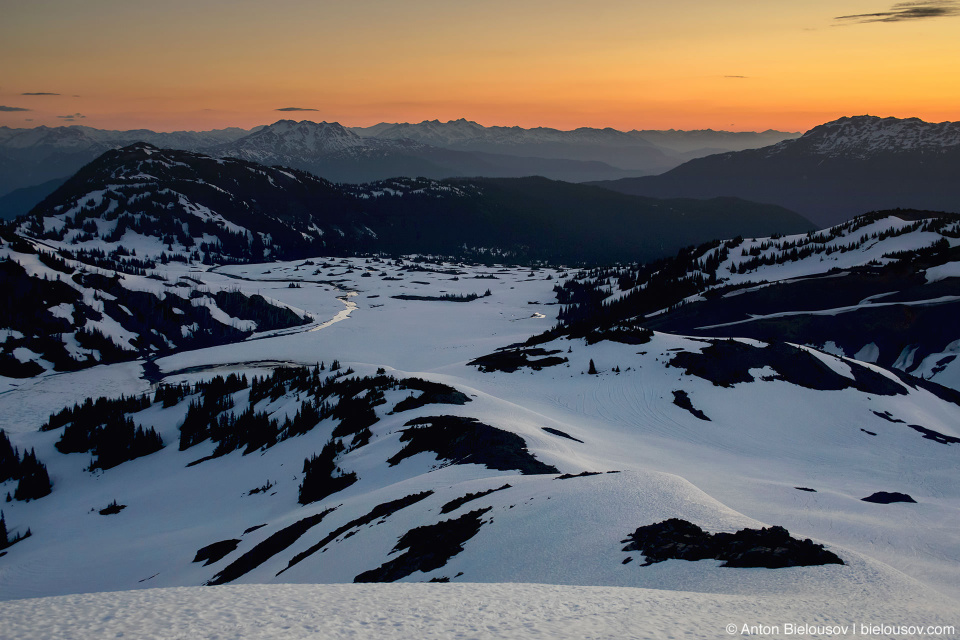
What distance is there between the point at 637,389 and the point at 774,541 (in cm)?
3958

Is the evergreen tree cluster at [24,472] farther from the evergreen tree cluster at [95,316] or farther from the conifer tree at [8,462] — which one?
the evergreen tree cluster at [95,316]

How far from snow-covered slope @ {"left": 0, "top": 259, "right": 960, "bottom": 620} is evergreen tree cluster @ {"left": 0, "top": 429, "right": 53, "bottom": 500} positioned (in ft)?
6.31

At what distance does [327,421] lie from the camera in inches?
2148

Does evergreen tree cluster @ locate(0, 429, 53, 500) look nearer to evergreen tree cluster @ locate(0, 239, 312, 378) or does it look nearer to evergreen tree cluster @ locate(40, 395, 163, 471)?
evergreen tree cluster @ locate(40, 395, 163, 471)

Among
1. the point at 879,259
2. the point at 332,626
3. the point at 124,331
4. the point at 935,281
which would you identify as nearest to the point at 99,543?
the point at 332,626

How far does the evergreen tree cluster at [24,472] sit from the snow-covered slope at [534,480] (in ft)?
6.31

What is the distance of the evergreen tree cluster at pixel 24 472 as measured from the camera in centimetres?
5769

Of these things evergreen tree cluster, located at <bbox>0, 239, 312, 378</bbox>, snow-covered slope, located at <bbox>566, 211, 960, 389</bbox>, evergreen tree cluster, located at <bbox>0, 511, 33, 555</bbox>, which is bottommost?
evergreen tree cluster, located at <bbox>0, 511, 33, 555</bbox>

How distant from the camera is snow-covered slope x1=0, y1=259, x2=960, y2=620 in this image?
66.4ft

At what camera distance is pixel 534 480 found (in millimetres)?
28672

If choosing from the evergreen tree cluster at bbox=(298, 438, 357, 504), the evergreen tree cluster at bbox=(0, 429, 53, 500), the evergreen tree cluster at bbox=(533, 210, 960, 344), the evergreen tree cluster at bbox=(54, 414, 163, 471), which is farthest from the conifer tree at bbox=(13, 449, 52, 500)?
the evergreen tree cluster at bbox=(533, 210, 960, 344)

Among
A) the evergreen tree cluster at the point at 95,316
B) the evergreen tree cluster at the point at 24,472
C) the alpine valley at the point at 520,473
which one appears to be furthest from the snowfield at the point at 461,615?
the evergreen tree cluster at the point at 95,316

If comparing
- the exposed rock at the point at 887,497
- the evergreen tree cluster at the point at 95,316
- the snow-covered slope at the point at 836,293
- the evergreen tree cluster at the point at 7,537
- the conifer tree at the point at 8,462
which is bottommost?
the conifer tree at the point at 8,462

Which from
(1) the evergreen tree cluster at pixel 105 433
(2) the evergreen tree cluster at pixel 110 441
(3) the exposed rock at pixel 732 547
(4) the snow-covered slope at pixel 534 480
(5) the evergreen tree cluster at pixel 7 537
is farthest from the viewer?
(1) the evergreen tree cluster at pixel 105 433
